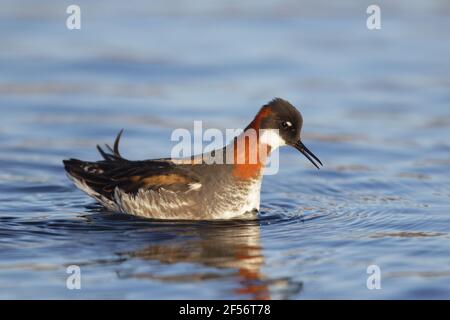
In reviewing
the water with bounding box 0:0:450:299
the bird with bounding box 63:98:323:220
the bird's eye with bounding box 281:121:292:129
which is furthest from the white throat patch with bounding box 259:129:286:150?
the water with bounding box 0:0:450:299

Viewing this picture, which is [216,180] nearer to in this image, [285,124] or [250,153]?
[250,153]

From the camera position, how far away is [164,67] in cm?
2119

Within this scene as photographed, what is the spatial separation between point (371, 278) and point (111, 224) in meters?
3.69

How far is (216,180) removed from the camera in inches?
511

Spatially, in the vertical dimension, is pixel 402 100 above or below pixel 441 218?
above

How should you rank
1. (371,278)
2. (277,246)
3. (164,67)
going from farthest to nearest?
1. (164,67)
2. (277,246)
3. (371,278)

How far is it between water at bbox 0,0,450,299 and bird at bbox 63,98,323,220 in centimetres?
26

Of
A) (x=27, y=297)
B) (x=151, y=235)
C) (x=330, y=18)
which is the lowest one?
(x=27, y=297)

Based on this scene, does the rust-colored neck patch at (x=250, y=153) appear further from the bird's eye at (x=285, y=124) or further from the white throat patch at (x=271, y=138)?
the bird's eye at (x=285, y=124)

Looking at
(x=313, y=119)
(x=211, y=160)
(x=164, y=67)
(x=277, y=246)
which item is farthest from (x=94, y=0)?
(x=277, y=246)

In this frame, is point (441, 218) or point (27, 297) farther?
point (441, 218)

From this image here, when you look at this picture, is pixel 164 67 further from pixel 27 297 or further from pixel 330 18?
pixel 27 297

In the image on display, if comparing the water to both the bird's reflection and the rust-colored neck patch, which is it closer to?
the bird's reflection

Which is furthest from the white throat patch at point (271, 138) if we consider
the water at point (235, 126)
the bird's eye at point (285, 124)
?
the water at point (235, 126)
